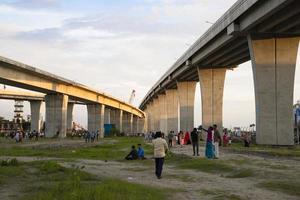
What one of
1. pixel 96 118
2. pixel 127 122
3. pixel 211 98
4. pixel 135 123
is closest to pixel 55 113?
pixel 211 98

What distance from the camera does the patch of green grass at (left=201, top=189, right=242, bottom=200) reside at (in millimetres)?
12578

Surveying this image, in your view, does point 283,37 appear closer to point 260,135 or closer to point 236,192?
point 260,135

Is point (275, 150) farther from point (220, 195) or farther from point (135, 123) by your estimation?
point (135, 123)

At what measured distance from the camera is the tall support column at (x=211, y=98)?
223ft

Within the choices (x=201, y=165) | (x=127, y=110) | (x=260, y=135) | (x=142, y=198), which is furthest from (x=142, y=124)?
(x=142, y=198)

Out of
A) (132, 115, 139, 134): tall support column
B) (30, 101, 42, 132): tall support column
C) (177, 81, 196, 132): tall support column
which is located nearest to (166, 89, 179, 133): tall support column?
(177, 81, 196, 132): tall support column

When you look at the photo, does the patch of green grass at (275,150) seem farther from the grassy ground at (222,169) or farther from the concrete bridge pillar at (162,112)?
the concrete bridge pillar at (162,112)

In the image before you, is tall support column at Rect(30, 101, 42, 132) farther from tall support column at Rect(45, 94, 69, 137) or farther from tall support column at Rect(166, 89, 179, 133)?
tall support column at Rect(45, 94, 69, 137)

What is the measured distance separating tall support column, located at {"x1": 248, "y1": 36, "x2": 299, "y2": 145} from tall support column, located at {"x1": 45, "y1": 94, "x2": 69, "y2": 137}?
3805 centimetres

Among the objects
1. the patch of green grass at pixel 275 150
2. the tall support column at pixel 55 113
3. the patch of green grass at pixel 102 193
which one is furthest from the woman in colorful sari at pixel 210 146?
the tall support column at pixel 55 113

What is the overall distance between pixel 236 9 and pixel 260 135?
10.7 meters

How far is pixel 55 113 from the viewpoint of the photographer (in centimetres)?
7381

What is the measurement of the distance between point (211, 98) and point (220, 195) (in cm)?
5539

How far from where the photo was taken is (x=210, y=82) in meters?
68.4
